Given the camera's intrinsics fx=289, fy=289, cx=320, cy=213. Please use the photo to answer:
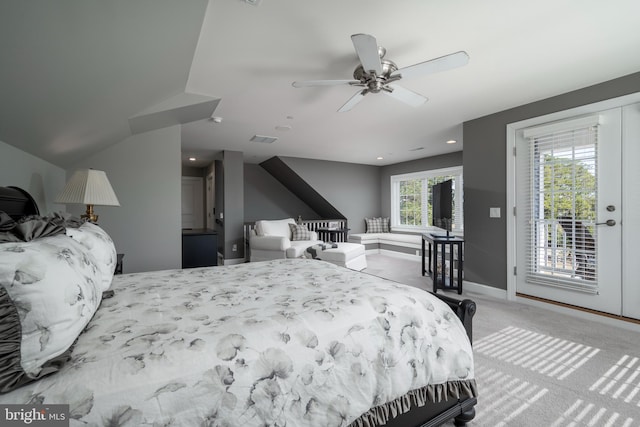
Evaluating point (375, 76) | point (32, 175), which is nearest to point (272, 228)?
point (32, 175)

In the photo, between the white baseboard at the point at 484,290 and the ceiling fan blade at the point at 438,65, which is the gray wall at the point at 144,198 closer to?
the ceiling fan blade at the point at 438,65

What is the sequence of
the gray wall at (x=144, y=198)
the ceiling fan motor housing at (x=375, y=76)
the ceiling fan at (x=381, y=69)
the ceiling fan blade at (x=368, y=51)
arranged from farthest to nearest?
the gray wall at (x=144, y=198), the ceiling fan motor housing at (x=375, y=76), the ceiling fan at (x=381, y=69), the ceiling fan blade at (x=368, y=51)

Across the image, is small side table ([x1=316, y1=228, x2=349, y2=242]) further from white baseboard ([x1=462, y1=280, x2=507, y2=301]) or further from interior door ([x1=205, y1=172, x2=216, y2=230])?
white baseboard ([x1=462, y1=280, x2=507, y2=301])

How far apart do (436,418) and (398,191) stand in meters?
6.64

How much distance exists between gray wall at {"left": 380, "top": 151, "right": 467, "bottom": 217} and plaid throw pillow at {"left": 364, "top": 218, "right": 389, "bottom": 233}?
1.10 ft

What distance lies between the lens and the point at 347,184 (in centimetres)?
728

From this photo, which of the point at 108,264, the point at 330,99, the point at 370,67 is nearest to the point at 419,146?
the point at 330,99

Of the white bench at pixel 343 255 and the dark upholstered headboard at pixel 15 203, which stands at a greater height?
the dark upholstered headboard at pixel 15 203

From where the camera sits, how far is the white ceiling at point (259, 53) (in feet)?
4.51

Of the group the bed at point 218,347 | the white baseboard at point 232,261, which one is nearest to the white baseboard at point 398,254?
the white baseboard at point 232,261

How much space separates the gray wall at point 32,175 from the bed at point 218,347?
0.99ft

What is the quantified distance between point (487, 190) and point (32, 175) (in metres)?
4.60

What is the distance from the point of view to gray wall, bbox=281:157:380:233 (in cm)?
669

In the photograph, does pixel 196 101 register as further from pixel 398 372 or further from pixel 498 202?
pixel 498 202
